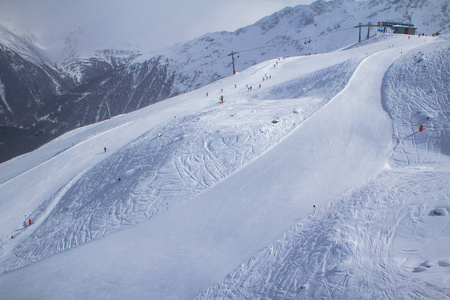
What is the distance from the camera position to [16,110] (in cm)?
19112

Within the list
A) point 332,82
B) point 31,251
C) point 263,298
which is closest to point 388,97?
point 332,82

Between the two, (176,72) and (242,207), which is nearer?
(242,207)

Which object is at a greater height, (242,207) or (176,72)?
(176,72)

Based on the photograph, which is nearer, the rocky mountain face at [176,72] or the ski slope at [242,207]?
the ski slope at [242,207]

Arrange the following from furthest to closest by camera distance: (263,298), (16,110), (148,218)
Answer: (16,110), (148,218), (263,298)

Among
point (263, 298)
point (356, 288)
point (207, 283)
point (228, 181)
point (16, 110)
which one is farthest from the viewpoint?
point (16, 110)

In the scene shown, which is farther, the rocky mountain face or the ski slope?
the rocky mountain face

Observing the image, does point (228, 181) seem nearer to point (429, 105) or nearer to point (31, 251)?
point (31, 251)

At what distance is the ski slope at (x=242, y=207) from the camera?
912 centimetres

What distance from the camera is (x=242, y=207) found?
1339 cm

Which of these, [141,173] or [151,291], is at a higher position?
[141,173]

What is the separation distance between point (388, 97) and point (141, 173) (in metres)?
21.7

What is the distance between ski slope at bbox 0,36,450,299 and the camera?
29.9 feet

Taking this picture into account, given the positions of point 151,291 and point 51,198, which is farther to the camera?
point 51,198
